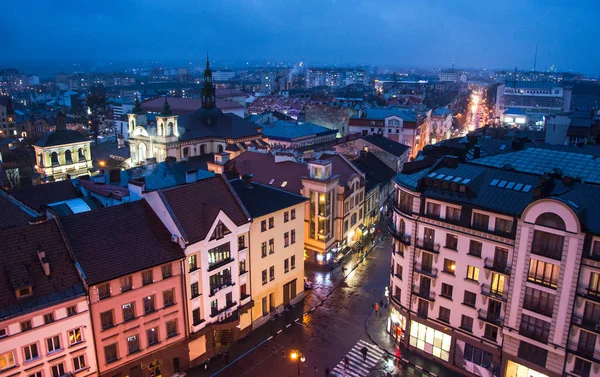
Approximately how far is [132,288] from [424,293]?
25.8 meters

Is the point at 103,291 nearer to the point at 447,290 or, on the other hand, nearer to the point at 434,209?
the point at 434,209

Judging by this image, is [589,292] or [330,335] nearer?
[589,292]

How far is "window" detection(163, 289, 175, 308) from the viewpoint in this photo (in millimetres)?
39594

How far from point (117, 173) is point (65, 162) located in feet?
82.9

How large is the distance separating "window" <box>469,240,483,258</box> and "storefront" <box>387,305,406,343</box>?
1019 centimetres

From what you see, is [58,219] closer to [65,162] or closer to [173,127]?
[65,162]

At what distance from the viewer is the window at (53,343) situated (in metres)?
33.6

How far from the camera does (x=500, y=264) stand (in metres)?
38.2

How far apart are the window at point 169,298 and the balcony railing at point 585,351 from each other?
31.7 meters

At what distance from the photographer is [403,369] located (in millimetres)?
42906

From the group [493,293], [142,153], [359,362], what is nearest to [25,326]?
[359,362]

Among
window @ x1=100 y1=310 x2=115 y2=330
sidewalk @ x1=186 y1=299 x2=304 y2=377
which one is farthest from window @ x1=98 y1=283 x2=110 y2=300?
sidewalk @ x1=186 y1=299 x2=304 y2=377

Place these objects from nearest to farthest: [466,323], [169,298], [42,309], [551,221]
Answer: [42,309] → [551,221] → [169,298] → [466,323]

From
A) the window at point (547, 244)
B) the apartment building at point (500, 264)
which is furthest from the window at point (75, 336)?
the window at point (547, 244)
